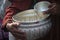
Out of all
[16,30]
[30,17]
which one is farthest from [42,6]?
[16,30]

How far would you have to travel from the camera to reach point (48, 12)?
2.20ft

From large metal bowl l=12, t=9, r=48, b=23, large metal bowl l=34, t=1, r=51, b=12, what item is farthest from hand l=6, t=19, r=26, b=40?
large metal bowl l=34, t=1, r=51, b=12

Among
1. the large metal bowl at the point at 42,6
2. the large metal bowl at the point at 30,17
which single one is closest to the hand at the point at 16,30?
the large metal bowl at the point at 30,17

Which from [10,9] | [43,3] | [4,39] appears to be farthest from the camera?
[4,39]

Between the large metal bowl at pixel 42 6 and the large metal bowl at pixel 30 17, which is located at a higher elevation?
the large metal bowl at pixel 42 6

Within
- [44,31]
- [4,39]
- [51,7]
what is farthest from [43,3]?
[4,39]

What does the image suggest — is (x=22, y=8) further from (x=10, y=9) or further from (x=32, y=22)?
(x=32, y=22)

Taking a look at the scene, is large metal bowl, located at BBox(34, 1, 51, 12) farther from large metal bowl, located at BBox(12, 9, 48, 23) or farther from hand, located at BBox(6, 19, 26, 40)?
hand, located at BBox(6, 19, 26, 40)

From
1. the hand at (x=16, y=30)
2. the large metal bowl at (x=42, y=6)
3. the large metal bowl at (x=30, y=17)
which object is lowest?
the hand at (x=16, y=30)

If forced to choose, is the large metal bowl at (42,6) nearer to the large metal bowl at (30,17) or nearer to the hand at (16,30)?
the large metal bowl at (30,17)

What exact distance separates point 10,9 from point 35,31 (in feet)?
0.96

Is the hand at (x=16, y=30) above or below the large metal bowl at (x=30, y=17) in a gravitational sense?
below

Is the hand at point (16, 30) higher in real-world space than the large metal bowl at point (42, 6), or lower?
lower

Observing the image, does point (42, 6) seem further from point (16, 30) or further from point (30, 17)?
point (16, 30)
